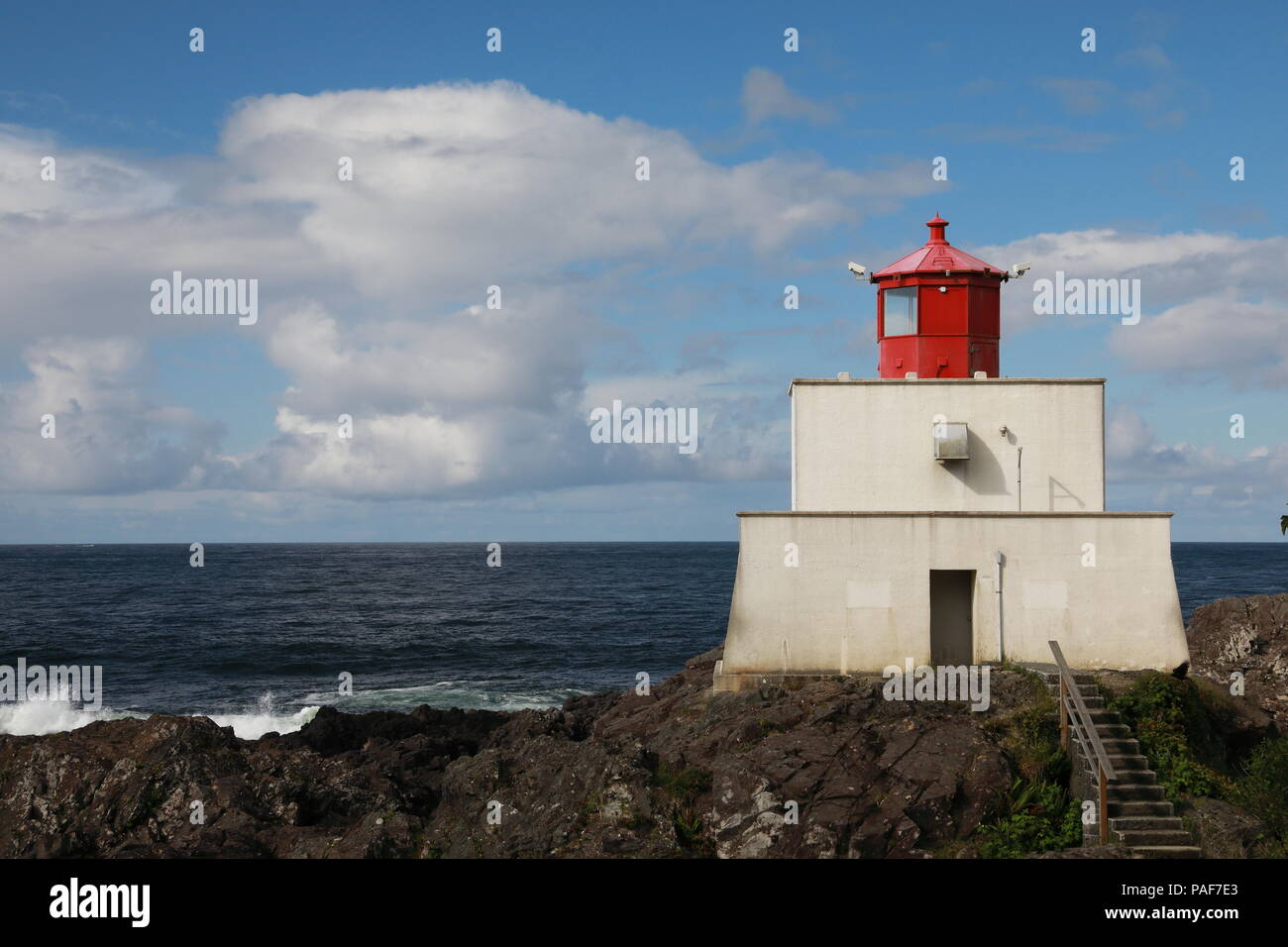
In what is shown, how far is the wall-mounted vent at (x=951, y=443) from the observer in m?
18.2

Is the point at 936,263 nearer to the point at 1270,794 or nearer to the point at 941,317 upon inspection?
the point at 941,317

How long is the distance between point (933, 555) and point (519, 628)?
127 feet

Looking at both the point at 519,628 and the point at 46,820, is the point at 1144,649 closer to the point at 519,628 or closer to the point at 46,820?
the point at 46,820

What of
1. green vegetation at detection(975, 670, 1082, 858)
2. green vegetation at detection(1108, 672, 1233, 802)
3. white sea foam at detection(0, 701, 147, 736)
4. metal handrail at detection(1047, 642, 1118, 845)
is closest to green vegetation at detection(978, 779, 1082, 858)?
green vegetation at detection(975, 670, 1082, 858)

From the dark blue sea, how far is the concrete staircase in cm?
2118

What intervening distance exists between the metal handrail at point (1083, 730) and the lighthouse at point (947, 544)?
1.21 m

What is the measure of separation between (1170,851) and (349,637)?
1687 inches

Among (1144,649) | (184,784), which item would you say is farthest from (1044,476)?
(184,784)

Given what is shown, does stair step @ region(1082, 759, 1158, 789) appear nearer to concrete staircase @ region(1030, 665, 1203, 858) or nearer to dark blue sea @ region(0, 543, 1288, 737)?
concrete staircase @ region(1030, 665, 1203, 858)

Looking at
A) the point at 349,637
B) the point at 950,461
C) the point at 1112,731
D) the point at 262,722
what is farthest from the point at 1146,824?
the point at 349,637

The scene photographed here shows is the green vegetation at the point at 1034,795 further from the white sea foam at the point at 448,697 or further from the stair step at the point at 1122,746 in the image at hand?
the white sea foam at the point at 448,697

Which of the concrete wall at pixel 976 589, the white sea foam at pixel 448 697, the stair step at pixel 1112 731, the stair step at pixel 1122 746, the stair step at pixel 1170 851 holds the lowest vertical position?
the white sea foam at pixel 448 697

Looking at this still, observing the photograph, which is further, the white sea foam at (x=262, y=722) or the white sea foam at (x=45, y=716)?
the white sea foam at (x=45, y=716)

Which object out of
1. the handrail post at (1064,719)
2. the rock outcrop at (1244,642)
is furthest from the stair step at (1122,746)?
the rock outcrop at (1244,642)
